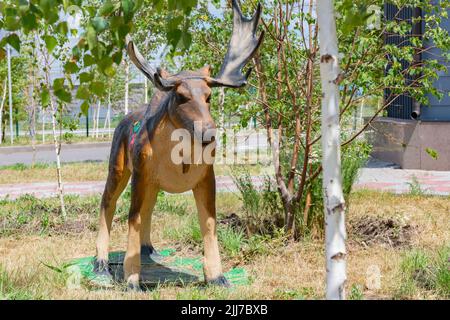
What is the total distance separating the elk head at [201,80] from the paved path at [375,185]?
4913 millimetres

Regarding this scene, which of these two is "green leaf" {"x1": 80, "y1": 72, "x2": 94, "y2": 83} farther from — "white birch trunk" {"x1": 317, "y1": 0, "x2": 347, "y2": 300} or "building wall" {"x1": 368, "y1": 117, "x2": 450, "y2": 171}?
"building wall" {"x1": 368, "y1": 117, "x2": 450, "y2": 171}

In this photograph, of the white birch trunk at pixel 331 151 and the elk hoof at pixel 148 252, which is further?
the elk hoof at pixel 148 252

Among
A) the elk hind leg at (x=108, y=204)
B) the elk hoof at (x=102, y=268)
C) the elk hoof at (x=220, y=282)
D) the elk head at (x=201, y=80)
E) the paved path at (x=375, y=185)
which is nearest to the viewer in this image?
the elk head at (x=201, y=80)

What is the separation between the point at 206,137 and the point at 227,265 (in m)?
1.81

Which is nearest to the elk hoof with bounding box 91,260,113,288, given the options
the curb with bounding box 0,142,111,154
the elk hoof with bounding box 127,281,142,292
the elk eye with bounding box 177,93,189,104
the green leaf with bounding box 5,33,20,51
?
the elk hoof with bounding box 127,281,142,292

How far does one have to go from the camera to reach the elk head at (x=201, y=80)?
4766 mm

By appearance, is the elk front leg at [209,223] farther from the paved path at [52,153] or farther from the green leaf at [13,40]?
the paved path at [52,153]

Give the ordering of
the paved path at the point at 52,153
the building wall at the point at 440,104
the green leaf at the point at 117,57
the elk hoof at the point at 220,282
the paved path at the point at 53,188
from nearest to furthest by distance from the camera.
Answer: the green leaf at the point at 117,57, the elk hoof at the point at 220,282, the paved path at the point at 53,188, the building wall at the point at 440,104, the paved path at the point at 52,153

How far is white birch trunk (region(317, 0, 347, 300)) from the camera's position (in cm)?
346

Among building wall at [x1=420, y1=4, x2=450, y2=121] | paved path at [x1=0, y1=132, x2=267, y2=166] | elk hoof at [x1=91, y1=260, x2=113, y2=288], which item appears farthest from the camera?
paved path at [x1=0, y1=132, x2=267, y2=166]

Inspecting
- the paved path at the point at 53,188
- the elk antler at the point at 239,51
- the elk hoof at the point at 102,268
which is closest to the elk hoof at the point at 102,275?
the elk hoof at the point at 102,268

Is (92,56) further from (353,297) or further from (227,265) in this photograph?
(227,265)

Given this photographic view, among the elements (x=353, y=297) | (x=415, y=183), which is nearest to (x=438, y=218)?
(x=415, y=183)

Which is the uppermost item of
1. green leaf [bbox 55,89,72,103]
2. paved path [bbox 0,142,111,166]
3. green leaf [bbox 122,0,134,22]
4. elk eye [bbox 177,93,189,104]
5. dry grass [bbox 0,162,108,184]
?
green leaf [bbox 122,0,134,22]
